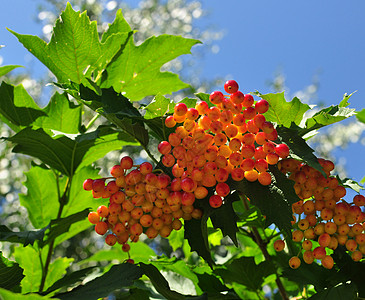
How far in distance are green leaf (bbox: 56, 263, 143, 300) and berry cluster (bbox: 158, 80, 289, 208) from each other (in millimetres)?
229

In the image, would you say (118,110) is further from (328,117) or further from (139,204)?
(328,117)

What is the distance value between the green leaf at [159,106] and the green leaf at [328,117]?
1.14 ft

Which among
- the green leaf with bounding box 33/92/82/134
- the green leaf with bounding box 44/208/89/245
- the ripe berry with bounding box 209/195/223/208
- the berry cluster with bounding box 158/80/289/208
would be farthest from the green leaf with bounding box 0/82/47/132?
the ripe berry with bounding box 209/195/223/208

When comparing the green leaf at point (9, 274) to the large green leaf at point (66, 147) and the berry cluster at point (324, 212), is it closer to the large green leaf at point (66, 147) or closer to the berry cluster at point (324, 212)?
the large green leaf at point (66, 147)

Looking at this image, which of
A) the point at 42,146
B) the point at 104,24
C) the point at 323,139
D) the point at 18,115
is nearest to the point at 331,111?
the point at 42,146

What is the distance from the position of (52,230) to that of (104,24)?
375 inches

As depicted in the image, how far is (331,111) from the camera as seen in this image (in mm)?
996

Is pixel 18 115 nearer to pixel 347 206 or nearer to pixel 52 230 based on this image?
pixel 52 230

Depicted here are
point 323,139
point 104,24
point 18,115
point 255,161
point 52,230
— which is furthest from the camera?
point 104,24

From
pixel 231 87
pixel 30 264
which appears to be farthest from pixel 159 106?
pixel 30 264

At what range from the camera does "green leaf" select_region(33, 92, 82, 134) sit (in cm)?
144

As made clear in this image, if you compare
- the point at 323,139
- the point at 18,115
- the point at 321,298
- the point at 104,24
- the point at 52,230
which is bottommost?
the point at 321,298

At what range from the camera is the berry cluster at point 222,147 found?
91cm

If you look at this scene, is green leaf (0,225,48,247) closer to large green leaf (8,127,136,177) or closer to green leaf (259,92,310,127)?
large green leaf (8,127,136,177)
